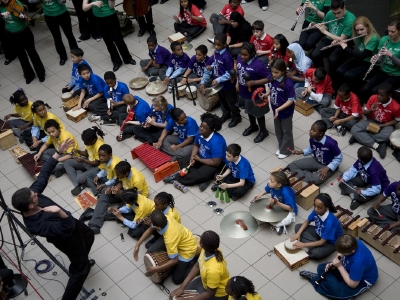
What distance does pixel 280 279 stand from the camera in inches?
251

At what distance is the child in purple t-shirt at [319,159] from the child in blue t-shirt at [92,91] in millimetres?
3498

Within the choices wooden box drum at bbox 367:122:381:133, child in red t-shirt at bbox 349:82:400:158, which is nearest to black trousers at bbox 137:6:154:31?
child in red t-shirt at bbox 349:82:400:158

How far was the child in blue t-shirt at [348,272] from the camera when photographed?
5660 mm

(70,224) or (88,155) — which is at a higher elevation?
(70,224)

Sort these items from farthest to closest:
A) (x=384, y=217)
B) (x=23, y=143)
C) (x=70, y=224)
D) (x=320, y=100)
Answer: (x=23, y=143), (x=320, y=100), (x=384, y=217), (x=70, y=224)

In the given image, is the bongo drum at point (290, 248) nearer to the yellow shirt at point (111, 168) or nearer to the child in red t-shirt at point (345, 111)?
the child in red t-shirt at point (345, 111)

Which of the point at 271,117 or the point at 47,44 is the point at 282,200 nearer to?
the point at 271,117

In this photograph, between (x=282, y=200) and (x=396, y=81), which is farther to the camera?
(x=396, y=81)

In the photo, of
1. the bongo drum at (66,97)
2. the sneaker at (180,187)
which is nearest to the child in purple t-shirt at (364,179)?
the sneaker at (180,187)

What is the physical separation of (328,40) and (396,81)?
143 centimetres

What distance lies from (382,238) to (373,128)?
6.43 feet

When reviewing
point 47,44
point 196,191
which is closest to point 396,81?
point 196,191

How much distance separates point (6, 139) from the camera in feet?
29.9

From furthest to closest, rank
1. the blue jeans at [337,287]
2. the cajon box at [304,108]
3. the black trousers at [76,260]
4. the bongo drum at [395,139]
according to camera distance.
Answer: the cajon box at [304,108], the bongo drum at [395,139], the black trousers at [76,260], the blue jeans at [337,287]
